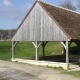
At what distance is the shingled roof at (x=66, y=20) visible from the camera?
64.5 feet

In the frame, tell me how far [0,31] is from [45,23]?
6091 cm

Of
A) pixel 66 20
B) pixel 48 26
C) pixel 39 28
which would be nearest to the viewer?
pixel 48 26

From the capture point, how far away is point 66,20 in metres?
21.7

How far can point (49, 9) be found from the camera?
2172 cm

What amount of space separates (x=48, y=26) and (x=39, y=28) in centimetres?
126

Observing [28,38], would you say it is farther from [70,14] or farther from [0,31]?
[0,31]

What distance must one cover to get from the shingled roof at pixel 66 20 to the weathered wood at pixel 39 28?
35 cm

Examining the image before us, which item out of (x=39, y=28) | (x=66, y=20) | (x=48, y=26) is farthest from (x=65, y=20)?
(x=39, y=28)

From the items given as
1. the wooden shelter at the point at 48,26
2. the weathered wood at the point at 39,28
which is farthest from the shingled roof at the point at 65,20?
the weathered wood at the point at 39,28

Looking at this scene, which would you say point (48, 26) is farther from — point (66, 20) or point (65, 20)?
point (66, 20)

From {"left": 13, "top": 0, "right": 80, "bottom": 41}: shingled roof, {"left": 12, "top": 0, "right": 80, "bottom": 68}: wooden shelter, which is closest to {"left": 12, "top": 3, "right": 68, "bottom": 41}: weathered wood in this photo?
{"left": 12, "top": 0, "right": 80, "bottom": 68}: wooden shelter

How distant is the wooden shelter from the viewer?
64.4ft

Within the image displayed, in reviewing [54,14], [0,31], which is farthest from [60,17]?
[0,31]

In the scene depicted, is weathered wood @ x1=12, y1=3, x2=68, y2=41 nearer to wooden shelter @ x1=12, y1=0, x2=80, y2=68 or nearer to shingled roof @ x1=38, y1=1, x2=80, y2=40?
wooden shelter @ x1=12, y1=0, x2=80, y2=68
